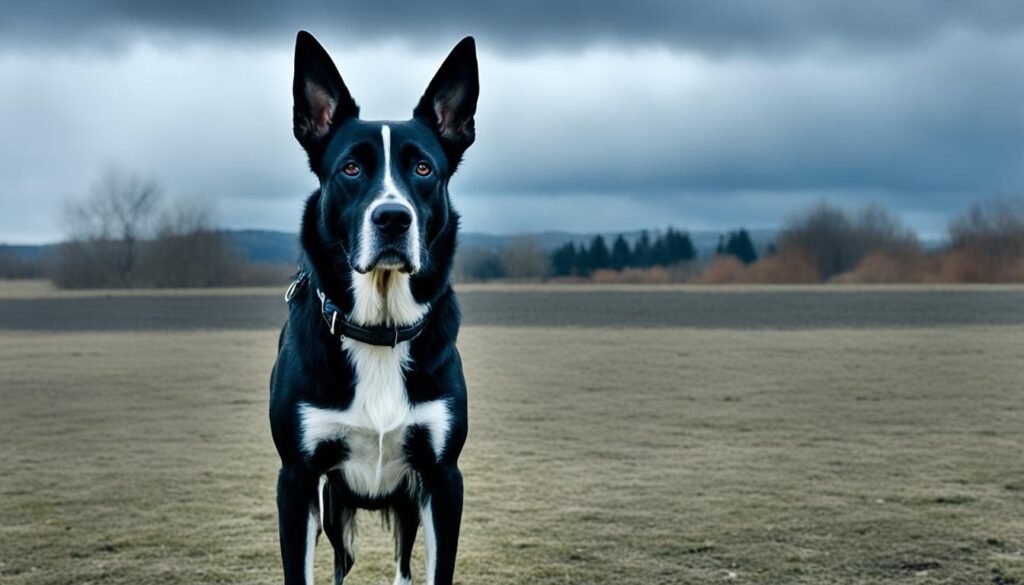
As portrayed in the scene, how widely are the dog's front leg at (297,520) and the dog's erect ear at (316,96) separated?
144 cm

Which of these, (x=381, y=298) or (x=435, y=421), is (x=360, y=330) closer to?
(x=381, y=298)

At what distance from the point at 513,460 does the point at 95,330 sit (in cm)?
2746

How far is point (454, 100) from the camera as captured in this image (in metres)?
4.86

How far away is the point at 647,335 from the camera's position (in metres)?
31.2

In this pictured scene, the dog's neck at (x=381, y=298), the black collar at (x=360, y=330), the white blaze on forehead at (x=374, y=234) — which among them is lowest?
the black collar at (x=360, y=330)

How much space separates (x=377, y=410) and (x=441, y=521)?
57 centimetres

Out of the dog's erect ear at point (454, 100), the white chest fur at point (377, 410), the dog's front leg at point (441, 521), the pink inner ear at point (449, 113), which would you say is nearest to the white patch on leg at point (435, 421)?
the white chest fur at point (377, 410)

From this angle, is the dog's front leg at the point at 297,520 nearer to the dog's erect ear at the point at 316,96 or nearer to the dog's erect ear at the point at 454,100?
the dog's erect ear at the point at 316,96

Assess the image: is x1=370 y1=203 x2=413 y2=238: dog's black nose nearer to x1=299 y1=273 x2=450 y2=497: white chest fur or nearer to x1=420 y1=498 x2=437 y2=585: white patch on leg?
x1=299 y1=273 x2=450 y2=497: white chest fur

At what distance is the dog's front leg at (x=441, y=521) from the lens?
15.0ft

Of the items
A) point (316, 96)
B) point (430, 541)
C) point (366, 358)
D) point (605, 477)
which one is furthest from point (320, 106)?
point (605, 477)

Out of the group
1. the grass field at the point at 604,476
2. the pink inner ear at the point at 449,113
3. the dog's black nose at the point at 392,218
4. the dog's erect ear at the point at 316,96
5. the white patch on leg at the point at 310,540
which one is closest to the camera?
the dog's black nose at the point at 392,218

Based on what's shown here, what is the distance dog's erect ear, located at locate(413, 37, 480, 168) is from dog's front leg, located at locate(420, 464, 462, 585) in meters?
1.43

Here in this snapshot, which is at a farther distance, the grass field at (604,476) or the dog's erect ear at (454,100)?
the grass field at (604,476)
